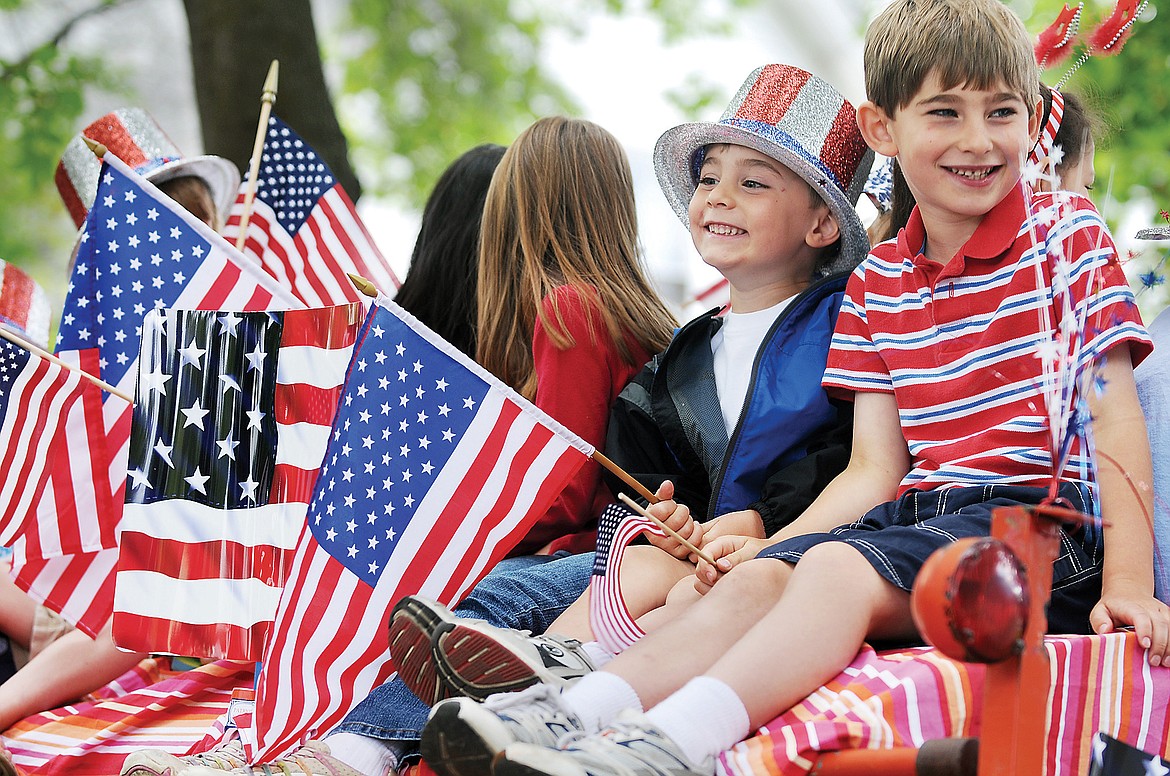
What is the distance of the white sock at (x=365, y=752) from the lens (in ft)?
9.84

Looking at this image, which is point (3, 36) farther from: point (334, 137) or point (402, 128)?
point (334, 137)

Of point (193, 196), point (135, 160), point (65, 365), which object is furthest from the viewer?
point (135, 160)

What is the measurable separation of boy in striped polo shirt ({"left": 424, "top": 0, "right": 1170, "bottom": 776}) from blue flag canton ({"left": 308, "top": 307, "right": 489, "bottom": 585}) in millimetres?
714

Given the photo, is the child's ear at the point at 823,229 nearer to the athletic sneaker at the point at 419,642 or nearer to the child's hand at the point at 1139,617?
the child's hand at the point at 1139,617

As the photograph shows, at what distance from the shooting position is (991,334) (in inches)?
117

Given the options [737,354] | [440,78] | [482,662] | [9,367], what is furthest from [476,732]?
[440,78]

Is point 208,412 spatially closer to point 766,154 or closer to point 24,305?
point 766,154

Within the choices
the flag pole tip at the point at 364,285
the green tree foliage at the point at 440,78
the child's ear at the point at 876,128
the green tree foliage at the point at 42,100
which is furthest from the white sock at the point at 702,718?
the green tree foliage at the point at 440,78

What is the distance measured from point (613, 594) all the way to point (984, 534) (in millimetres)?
802

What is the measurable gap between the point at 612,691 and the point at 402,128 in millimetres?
10544

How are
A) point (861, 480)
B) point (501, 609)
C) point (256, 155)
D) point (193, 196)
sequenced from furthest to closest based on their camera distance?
1. point (193, 196)
2. point (256, 155)
3. point (501, 609)
4. point (861, 480)

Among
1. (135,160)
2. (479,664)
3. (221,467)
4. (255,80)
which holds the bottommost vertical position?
(479,664)

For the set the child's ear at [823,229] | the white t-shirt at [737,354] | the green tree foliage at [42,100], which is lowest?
the white t-shirt at [737,354]

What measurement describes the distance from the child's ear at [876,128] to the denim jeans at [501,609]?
51.9 inches
